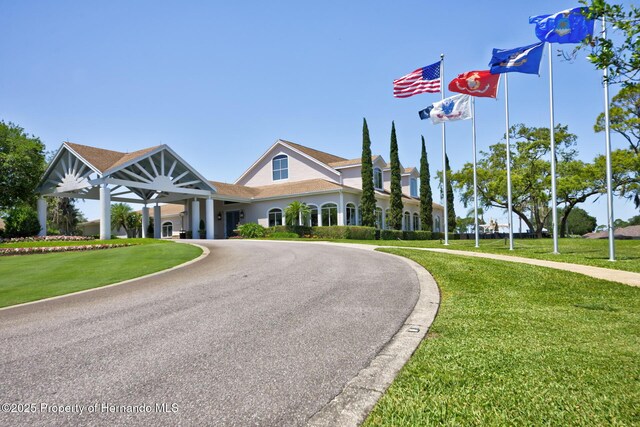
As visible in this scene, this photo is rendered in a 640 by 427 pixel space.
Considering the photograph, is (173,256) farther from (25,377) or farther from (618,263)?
(618,263)

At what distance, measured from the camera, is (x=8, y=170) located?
28.2m

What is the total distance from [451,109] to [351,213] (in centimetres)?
1441

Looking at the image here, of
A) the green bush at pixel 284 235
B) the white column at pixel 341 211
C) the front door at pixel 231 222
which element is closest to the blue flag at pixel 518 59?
the white column at pixel 341 211

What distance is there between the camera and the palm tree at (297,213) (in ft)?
102

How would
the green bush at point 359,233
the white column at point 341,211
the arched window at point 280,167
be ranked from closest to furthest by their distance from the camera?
the green bush at point 359,233, the white column at point 341,211, the arched window at point 280,167

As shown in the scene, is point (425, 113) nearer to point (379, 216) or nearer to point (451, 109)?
point (451, 109)

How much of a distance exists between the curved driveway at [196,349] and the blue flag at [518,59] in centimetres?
1185

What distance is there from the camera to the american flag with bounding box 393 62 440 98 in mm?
21203

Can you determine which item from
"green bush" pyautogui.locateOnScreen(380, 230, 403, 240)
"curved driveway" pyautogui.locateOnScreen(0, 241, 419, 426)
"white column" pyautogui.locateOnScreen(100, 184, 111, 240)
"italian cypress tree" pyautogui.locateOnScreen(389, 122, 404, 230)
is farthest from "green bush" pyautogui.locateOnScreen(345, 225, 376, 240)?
"curved driveway" pyautogui.locateOnScreen(0, 241, 419, 426)

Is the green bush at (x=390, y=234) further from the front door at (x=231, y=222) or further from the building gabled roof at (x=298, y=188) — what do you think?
the front door at (x=231, y=222)

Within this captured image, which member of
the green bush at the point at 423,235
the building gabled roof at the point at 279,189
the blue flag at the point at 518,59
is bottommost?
the green bush at the point at 423,235

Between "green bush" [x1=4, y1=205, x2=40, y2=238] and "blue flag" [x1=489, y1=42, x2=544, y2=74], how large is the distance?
31.5m

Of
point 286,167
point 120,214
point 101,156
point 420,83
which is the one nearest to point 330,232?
point 286,167

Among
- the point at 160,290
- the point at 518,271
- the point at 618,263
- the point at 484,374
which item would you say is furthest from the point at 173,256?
the point at 618,263
